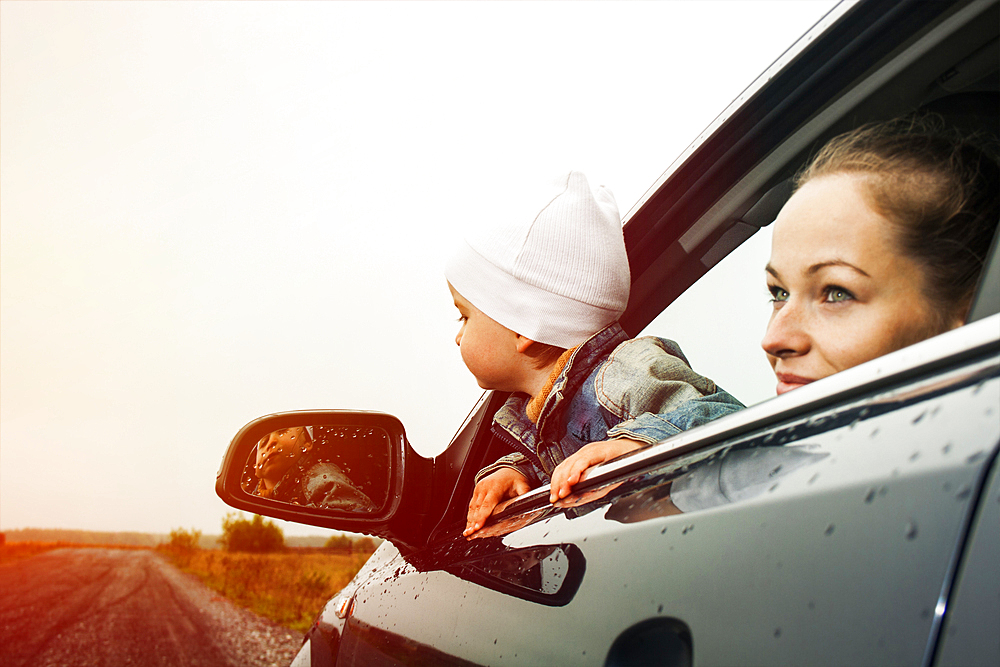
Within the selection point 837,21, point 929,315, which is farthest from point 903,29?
point 929,315

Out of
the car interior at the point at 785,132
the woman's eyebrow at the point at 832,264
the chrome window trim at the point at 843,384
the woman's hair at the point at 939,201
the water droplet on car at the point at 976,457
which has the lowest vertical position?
the water droplet on car at the point at 976,457

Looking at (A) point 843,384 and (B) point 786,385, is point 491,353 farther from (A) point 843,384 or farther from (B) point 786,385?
(A) point 843,384

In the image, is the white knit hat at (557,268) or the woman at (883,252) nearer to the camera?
the woman at (883,252)

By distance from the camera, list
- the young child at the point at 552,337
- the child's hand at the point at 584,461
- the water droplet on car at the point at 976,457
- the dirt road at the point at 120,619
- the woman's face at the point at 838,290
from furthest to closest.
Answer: the dirt road at the point at 120,619 < the young child at the point at 552,337 < the child's hand at the point at 584,461 < the woman's face at the point at 838,290 < the water droplet on car at the point at 976,457

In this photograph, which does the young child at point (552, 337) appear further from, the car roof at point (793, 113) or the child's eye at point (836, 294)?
the child's eye at point (836, 294)

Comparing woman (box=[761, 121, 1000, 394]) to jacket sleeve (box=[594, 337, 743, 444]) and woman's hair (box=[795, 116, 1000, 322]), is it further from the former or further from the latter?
jacket sleeve (box=[594, 337, 743, 444])

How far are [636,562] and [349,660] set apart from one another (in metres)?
1.12

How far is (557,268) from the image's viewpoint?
5.12 ft

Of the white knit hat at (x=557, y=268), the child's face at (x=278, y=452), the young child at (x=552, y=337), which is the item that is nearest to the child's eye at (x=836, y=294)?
the young child at (x=552, y=337)

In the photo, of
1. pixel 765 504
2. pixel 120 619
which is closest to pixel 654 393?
pixel 765 504

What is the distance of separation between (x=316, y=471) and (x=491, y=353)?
0.47 meters

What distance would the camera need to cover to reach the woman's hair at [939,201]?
2.78ft

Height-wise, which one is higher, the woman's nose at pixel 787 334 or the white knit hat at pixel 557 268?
the white knit hat at pixel 557 268

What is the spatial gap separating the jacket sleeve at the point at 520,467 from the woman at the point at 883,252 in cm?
65
